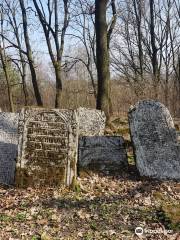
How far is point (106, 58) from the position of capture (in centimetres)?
1255

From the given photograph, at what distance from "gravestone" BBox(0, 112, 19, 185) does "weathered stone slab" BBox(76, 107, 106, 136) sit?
Result: 1851 millimetres

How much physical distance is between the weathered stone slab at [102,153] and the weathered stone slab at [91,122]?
1.96 meters

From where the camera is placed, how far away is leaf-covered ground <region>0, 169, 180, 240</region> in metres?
4.92

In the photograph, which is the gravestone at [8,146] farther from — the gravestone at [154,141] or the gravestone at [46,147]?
the gravestone at [154,141]

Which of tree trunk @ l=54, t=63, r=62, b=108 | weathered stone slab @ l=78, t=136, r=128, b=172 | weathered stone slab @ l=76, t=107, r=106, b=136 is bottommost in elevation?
weathered stone slab @ l=78, t=136, r=128, b=172

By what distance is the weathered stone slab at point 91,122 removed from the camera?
10.4m

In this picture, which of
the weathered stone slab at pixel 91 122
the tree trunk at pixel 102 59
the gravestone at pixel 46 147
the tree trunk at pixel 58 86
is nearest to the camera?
the gravestone at pixel 46 147

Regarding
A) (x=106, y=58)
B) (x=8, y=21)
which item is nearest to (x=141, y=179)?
(x=106, y=58)

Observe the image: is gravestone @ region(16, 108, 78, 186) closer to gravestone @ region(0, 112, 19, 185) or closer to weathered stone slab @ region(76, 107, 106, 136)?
gravestone @ region(0, 112, 19, 185)

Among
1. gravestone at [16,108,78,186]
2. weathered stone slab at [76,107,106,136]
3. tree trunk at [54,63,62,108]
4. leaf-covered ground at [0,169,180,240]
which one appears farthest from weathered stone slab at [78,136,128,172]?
tree trunk at [54,63,62,108]

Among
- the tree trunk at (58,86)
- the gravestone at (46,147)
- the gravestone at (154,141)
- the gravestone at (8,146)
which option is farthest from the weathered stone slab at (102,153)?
the tree trunk at (58,86)

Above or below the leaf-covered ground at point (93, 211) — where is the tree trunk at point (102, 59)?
above

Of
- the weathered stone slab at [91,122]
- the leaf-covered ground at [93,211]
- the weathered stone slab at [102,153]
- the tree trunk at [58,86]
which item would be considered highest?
the tree trunk at [58,86]

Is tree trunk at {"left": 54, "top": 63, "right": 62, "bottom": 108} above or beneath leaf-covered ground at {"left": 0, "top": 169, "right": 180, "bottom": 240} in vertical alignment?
above
